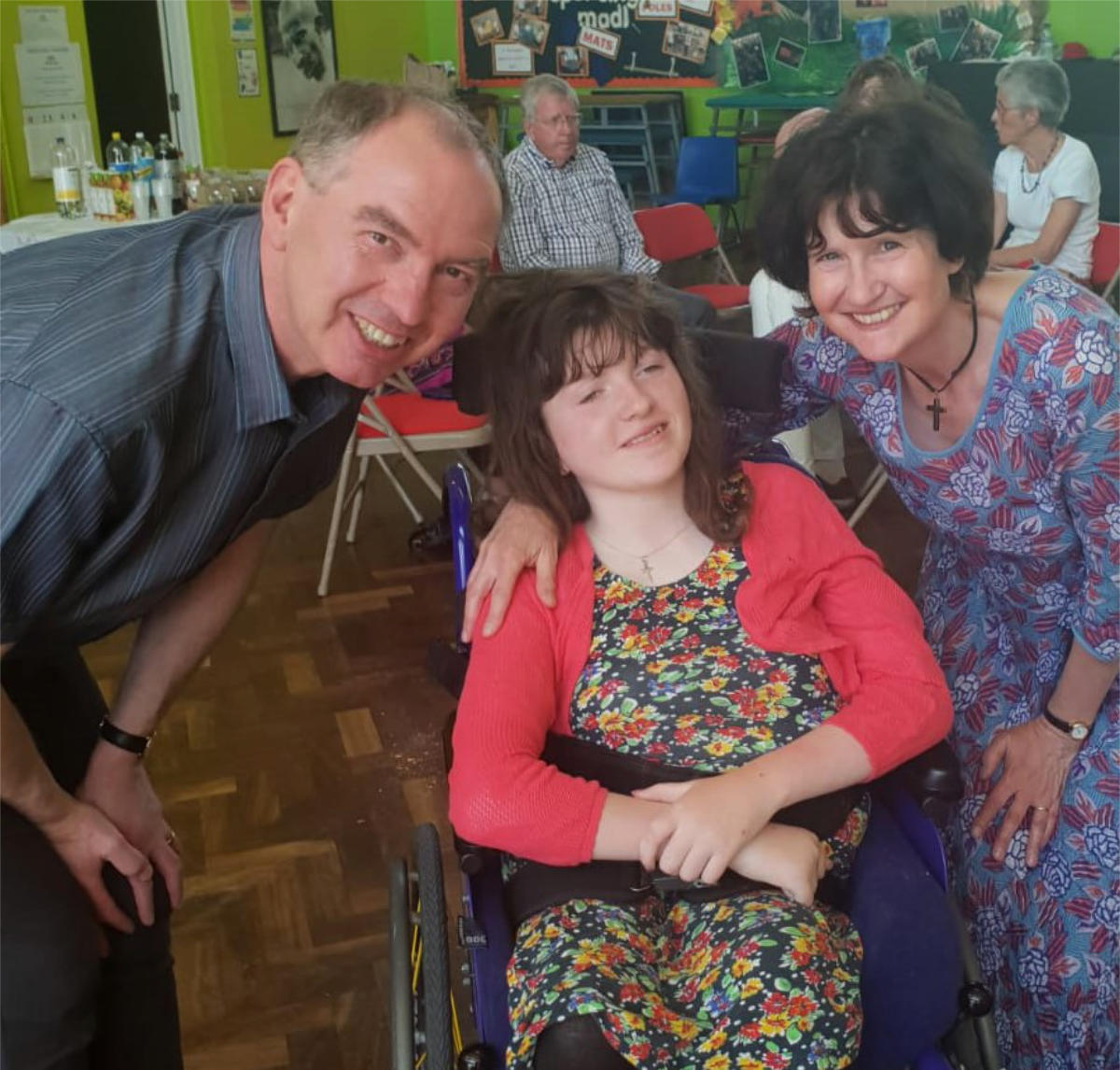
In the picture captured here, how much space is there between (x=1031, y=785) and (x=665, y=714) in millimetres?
532

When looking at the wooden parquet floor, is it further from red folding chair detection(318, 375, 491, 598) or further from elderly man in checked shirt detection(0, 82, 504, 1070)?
elderly man in checked shirt detection(0, 82, 504, 1070)

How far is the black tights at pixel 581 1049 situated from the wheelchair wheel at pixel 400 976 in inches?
8.0

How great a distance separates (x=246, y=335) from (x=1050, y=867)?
1.20 metres

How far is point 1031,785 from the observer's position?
165cm

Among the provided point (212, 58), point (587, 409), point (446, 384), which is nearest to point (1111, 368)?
point (587, 409)

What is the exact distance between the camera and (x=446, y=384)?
12.7 feet

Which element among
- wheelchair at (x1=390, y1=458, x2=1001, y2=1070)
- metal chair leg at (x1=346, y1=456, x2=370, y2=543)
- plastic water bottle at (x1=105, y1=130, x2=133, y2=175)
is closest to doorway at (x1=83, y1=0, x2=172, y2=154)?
plastic water bottle at (x1=105, y1=130, x2=133, y2=175)

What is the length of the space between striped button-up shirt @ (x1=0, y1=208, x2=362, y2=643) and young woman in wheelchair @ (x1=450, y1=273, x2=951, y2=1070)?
1.10 ft

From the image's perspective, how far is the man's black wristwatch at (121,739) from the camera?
153 cm

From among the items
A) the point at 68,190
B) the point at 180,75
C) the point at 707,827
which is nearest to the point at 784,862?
the point at 707,827

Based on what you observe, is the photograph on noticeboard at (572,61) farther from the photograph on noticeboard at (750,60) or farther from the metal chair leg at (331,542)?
the metal chair leg at (331,542)

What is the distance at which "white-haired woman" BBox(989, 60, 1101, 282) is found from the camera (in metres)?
4.73

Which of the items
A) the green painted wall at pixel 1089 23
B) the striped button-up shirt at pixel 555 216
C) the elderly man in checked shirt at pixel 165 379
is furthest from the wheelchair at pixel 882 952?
the green painted wall at pixel 1089 23

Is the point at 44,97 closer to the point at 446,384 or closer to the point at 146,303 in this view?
the point at 446,384
